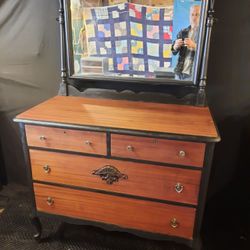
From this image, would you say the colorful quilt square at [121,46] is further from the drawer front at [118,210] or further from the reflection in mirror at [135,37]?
the drawer front at [118,210]

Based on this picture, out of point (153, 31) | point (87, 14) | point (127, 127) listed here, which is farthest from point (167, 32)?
point (127, 127)

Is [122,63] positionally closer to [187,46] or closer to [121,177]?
[187,46]

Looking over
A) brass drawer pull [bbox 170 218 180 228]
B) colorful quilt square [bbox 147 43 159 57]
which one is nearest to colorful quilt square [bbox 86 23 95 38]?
colorful quilt square [bbox 147 43 159 57]

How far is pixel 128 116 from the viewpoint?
1368 mm

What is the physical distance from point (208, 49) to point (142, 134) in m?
0.68

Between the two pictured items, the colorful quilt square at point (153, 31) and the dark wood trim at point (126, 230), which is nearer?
the dark wood trim at point (126, 230)

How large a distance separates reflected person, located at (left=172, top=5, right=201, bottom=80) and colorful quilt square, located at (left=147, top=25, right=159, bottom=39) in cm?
12

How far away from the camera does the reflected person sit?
145 centimetres

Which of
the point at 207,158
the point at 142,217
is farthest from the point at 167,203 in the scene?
the point at 207,158

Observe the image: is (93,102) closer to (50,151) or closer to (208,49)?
(50,151)

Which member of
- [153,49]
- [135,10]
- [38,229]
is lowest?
[38,229]

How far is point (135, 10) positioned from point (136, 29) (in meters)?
0.10

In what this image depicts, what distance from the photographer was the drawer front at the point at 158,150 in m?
1.19

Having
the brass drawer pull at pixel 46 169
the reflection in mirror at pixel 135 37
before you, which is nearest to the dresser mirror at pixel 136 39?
the reflection in mirror at pixel 135 37
